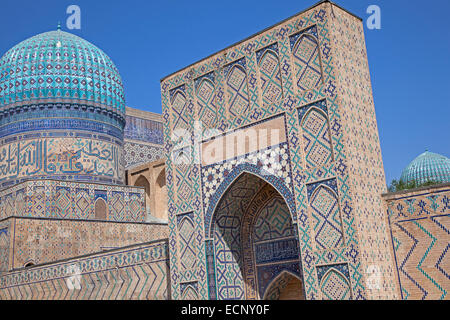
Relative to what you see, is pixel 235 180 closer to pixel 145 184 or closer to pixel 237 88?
pixel 237 88

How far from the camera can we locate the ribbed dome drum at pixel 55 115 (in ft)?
43.0

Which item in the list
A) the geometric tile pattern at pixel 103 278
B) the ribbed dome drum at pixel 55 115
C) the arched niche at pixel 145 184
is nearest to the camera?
the geometric tile pattern at pixel 103 278

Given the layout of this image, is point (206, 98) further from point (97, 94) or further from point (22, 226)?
point (97, 94)

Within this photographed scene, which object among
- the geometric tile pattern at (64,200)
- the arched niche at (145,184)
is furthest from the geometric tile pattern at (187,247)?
the arched niche at (145,184)

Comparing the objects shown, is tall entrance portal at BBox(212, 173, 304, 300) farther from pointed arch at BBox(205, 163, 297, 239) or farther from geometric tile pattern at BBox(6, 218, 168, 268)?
geometric tile pattern at BBox(6, 218, 168, 268)

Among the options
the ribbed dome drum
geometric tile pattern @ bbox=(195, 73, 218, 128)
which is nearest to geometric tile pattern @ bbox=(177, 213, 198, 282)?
geometric tile pattern @ bbox=(195, 73, 218, 128)

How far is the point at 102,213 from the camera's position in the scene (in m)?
12.5

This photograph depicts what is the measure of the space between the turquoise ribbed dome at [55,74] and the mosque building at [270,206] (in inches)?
131

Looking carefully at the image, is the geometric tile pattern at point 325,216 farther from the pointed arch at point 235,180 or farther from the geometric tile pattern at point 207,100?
the geometric tile pattern at point 207,100

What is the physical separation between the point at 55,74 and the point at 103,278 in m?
6.50
